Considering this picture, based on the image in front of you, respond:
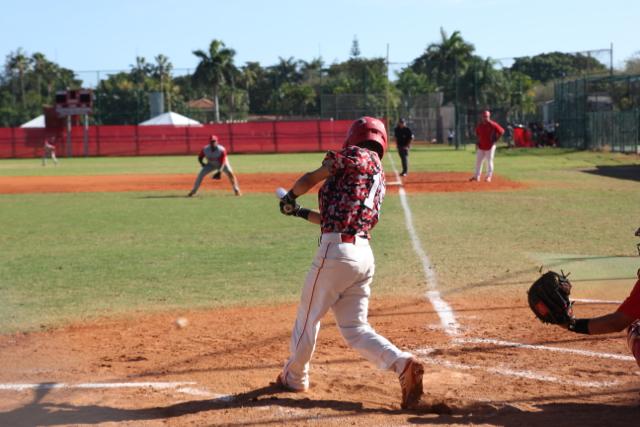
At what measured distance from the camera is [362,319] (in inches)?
230

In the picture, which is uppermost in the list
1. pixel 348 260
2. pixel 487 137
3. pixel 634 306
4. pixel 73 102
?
pixel 73 102

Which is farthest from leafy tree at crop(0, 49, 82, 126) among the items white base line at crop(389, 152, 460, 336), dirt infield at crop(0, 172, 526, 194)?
white base line at crop(389, 152, 460, 336)

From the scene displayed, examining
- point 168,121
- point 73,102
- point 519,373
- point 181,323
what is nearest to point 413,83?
point 168,121

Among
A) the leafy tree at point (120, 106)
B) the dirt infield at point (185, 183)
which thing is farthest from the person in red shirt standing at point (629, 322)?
the leafy tree at point (120, 106)

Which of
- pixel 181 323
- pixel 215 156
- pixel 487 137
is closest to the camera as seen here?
pixel 181 323

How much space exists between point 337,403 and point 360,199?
1.35 meters

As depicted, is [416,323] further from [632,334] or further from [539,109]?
[539,109]

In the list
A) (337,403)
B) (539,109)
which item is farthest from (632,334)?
(539,109)

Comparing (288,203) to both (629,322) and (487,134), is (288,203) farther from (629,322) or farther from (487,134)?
(487,134)

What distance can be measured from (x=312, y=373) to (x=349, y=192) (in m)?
1.64

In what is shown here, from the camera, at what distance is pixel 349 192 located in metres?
5.68

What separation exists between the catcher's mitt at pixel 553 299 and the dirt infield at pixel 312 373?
0.56 metres

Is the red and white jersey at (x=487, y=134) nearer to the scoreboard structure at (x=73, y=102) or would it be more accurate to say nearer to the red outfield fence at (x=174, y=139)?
the red outfield fence at (x=174, y=139)

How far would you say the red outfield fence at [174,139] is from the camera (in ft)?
197
